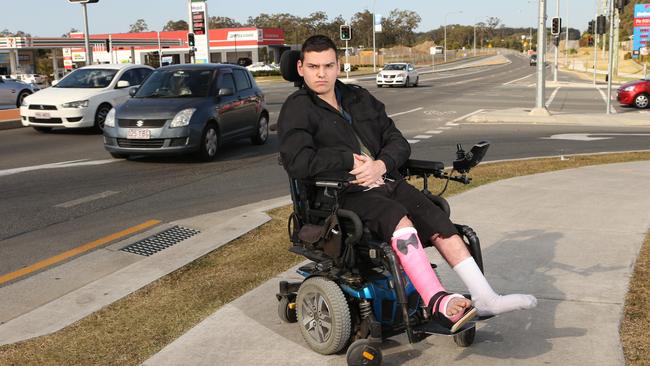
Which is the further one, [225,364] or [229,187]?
[229,187]

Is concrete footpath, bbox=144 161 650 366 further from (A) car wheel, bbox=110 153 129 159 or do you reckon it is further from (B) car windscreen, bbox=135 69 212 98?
(A) car wheel, bbox=110 153 129 159

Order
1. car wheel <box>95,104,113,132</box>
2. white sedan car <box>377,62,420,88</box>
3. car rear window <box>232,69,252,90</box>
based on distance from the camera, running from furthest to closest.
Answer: white sedan car <box>377,62,420,88</box> → car wheel <box>95,104,113,132</box> → car rear window <box>232,69,252,90</box>

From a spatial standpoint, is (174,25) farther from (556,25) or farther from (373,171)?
(373,171)

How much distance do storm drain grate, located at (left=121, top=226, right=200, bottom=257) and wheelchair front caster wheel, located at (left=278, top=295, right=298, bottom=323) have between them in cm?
223

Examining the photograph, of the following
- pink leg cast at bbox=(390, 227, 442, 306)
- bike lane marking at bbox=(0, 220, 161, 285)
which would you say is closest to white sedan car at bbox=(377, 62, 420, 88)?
bike lane marking at bbox=(0, 220, 161, 285)

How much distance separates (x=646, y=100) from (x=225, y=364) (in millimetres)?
24023

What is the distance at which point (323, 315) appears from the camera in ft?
12.2

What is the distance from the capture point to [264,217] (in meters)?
6.96

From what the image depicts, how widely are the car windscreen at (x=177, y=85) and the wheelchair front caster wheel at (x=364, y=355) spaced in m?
9.30

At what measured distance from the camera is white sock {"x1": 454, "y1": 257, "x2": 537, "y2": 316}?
346 centimetres

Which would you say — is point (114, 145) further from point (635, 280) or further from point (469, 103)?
point (469, 103)

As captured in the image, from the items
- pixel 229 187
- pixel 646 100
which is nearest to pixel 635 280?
pixel 229 187

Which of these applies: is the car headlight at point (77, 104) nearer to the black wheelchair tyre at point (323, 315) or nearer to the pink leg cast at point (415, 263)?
the black wheelchair tyre at point (323, 315)

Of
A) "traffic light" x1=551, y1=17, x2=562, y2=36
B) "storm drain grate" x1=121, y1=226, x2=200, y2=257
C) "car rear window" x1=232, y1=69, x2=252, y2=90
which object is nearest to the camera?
"storm drain grate" x1=121, y1=226, x2=200, y2=257
